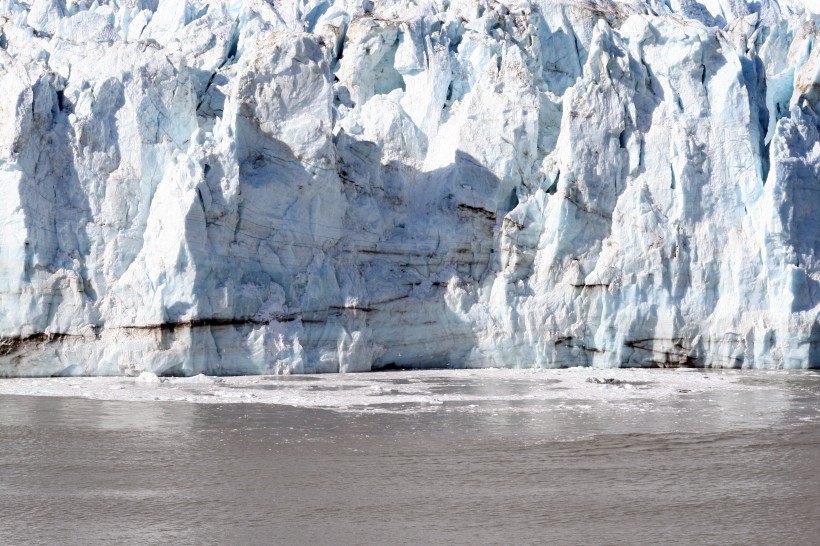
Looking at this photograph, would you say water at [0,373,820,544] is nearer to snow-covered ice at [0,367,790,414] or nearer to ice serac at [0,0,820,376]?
snow-covered ice at [0,367,790,414]

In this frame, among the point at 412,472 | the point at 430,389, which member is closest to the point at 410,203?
the point at 430,389

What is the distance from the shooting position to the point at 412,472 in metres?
7.86

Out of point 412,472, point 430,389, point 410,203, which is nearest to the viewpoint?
point 412,472

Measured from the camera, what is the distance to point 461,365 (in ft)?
51.6

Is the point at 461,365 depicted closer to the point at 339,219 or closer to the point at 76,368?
the point at 339,219

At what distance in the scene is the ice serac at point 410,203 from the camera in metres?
13.9

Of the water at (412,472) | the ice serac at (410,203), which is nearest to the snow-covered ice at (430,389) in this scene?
the water at (412,472)

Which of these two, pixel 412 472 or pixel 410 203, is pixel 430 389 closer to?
pixel 410 203

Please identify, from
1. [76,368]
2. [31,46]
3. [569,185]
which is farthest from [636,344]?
[31,46]

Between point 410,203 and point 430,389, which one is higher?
point 410,203

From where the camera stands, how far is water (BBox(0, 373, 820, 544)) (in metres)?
6.36

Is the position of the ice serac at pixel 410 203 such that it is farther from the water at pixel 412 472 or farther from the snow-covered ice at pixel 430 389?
the water at pixel 412 472

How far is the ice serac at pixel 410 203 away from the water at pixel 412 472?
290cm

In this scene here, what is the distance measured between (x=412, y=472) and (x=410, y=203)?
8.90m
